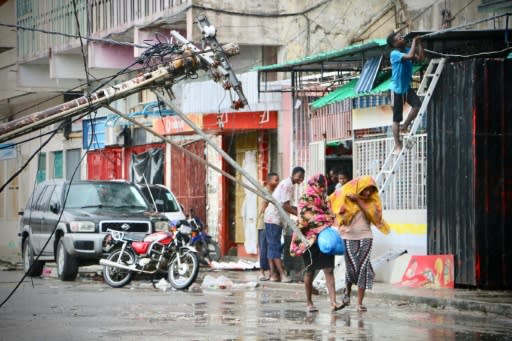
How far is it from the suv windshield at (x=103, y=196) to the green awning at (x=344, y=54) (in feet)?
11.9

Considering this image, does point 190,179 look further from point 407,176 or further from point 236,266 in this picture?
point 407,176

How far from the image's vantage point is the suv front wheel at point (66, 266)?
76.1ft

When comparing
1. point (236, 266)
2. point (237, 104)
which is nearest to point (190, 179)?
point (236, 266)

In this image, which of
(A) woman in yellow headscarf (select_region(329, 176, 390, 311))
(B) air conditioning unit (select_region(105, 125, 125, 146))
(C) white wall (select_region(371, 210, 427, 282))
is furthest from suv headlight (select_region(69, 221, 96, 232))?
(B) air conditioning unit (select_region(105, 125, 125, 146))

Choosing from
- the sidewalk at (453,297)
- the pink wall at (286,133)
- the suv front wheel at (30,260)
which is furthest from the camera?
the pink wall at (286,133)

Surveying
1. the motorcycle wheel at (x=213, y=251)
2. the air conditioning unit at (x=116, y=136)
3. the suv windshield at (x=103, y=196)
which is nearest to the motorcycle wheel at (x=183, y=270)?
the suv windshield at (x=103, y=196)

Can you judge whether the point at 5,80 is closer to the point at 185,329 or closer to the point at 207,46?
the point at 207,46

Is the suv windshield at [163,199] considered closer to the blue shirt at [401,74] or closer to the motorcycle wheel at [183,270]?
the motorcycle wheel at [183,270]

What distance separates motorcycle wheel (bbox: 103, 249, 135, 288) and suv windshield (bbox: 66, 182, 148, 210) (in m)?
2.56

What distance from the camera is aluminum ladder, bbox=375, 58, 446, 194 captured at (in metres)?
18.9

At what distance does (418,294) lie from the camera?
57.8 feet

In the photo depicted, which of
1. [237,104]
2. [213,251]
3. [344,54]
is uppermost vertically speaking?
[344,54]

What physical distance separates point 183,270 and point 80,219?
129 inches

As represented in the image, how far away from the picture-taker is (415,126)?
19.7 meters
